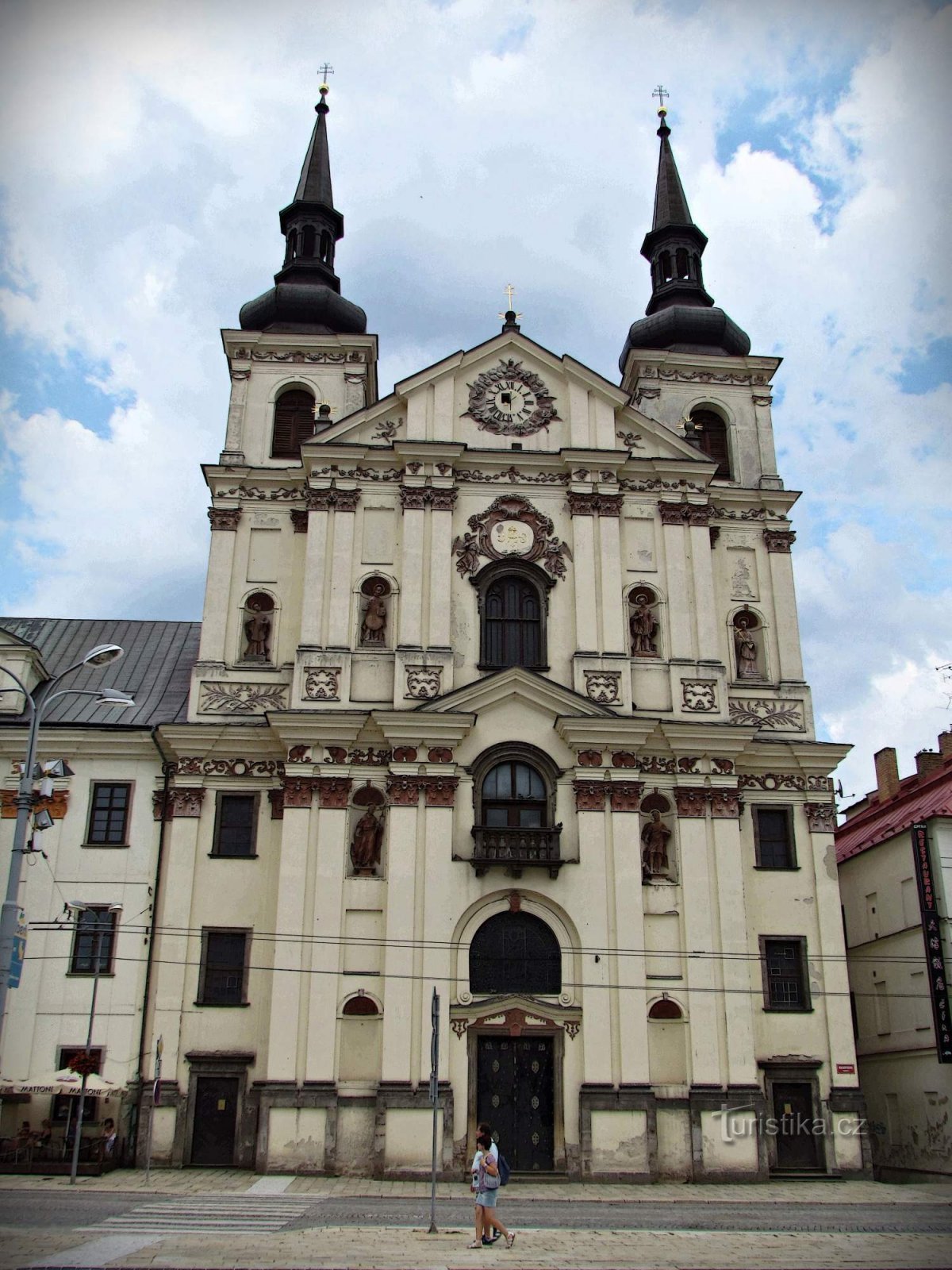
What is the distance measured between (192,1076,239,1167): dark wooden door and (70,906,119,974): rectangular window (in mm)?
3813

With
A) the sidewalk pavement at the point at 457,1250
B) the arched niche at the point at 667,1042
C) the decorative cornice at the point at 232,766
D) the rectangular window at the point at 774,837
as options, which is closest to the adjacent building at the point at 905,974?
the rectangular window at the point at 774,837

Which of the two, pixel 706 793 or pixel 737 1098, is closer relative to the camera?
pixel 737 1098

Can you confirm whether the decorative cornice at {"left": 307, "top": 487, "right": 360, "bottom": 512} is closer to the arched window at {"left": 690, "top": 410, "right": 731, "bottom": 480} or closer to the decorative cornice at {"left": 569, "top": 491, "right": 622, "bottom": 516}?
the decorative cornice at {"left": 569, "top": 491, "right": 622, "bottom": 516}

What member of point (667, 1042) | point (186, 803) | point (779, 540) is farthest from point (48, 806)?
point (779, 540)

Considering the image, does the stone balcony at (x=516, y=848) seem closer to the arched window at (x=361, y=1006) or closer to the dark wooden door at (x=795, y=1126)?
the arched window at (x=361, y=1006)

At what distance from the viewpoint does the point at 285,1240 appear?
1762cm

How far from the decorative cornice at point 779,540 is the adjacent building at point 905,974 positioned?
28.1 ft

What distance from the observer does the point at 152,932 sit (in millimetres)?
29844

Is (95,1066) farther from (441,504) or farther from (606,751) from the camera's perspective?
(441,504)

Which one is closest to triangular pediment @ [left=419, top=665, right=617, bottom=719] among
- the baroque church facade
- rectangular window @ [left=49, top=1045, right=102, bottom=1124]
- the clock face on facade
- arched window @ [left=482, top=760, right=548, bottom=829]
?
the baroque church facade

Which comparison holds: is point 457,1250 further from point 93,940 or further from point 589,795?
point 93,940

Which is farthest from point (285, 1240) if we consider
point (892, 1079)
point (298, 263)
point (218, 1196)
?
point (298, 263)

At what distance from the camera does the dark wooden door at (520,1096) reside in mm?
27547

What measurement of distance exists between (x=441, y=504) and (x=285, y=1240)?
65.8 ft
